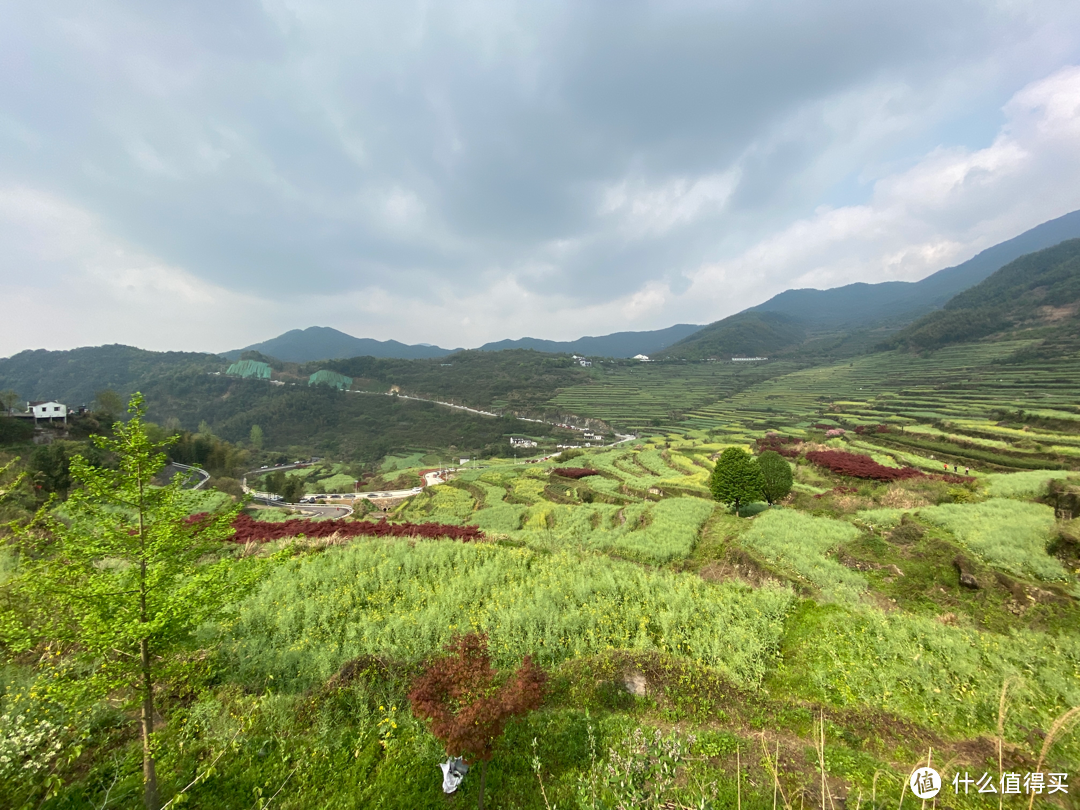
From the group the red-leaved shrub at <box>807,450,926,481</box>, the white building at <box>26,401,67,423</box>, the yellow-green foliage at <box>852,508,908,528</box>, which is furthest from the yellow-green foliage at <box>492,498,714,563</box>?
the white building at <box>26,401,67,423</box>

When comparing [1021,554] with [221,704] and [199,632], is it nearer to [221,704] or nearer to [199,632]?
[221,704]

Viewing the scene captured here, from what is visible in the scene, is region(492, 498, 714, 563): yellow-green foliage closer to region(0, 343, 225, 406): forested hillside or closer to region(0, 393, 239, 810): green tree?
region(0, 393, 239, 810): green tree

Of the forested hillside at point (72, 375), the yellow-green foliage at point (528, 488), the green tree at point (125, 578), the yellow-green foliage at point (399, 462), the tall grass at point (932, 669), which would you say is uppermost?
the forested hillside at point (72, 375)

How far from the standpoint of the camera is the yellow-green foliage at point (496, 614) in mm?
9086

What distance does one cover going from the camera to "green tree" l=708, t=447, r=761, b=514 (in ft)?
78.2

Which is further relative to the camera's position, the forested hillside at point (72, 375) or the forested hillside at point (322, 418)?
the forested hillside at point (72, 375)

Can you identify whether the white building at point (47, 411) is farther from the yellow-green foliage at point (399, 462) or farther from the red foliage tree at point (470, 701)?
the red foliage tree at point (470, 701)

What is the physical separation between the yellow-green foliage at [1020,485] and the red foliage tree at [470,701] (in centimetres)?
3049

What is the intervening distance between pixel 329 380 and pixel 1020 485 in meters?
195

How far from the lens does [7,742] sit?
567 centimetres

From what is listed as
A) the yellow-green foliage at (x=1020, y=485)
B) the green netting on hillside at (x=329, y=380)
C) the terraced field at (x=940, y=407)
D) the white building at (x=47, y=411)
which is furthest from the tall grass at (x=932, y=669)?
the green netting on hillside at (x=329, y=380)

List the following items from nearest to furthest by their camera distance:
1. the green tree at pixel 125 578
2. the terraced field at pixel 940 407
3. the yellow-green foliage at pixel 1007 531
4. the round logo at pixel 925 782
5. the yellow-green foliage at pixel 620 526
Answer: the round logo at pixel 925 782 < the green tree at pixel 125 578 < the yellow-green foliage at pixel 1007 531 < the yellow-green foliage at pixel 620 526 < the terraced field at pixel 940 407

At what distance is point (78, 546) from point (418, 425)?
5400 inches

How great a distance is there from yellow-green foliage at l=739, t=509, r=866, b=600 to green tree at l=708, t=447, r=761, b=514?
1970 mm
